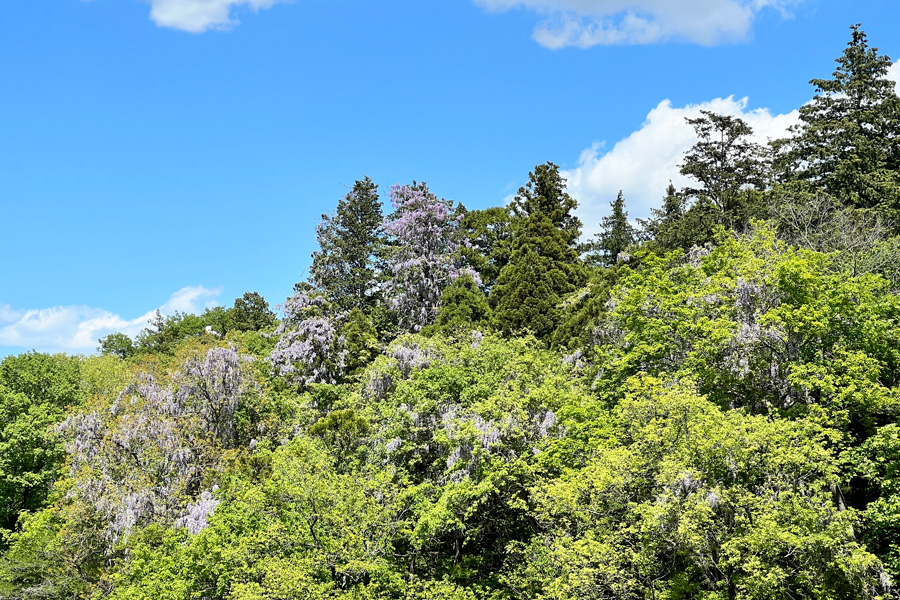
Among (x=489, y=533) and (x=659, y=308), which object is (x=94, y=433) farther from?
(x=659, y=308)

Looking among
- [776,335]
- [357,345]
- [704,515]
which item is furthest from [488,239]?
[704,515]

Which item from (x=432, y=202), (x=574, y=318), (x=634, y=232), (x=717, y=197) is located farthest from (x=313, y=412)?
(x=634, y=232)

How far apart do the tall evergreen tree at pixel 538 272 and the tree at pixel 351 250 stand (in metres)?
8.84

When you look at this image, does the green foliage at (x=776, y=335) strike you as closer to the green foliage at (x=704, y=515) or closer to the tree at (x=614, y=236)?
the green foliage at (x=704, y=515)

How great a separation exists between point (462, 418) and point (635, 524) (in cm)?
645

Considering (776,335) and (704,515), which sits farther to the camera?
(776,335)

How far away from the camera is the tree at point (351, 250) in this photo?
37.0 m

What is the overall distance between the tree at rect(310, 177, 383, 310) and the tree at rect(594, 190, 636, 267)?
17374mm

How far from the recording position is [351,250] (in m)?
38.6

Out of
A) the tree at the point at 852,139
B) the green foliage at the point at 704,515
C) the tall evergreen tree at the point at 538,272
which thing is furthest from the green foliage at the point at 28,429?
the tree at the point at 852,139

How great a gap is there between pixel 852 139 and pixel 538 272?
14.9 meters

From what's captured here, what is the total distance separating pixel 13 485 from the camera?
30891mm

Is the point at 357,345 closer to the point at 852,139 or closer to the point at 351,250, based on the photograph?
the point at 351,250

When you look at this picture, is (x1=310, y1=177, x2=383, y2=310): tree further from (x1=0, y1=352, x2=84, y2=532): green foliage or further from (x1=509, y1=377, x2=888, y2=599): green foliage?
(x1=509, y1=377, x2=888, y2=599): green foliage
